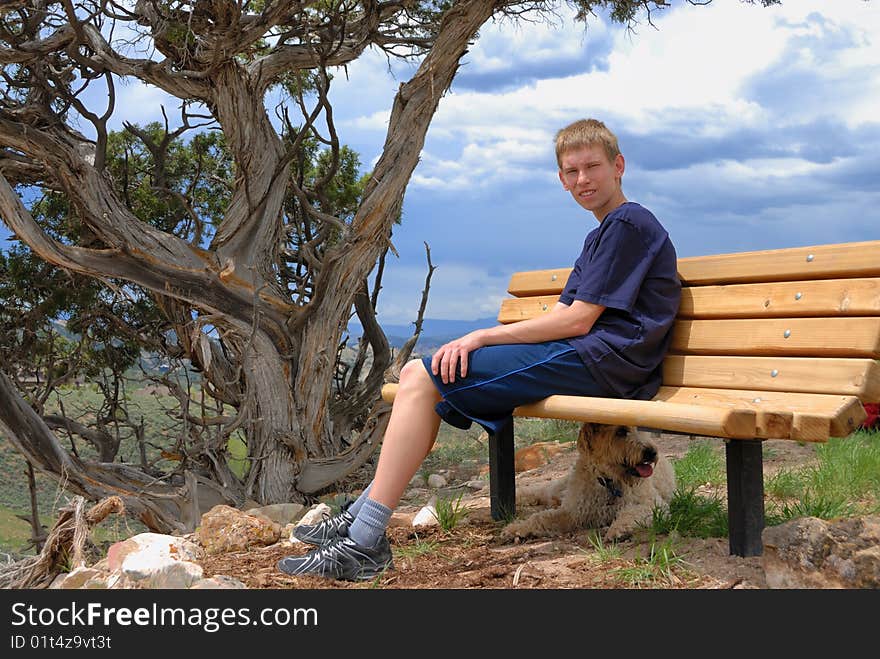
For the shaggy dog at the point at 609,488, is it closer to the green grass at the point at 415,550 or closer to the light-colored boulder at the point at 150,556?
the green grass at the point at 415,550

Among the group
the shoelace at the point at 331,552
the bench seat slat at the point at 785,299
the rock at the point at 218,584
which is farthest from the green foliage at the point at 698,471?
the rock at the point at 218,584

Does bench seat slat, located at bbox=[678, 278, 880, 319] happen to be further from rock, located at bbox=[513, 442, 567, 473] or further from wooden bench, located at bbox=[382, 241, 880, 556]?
rock, located at bbox=[513, 442, 567, 473]

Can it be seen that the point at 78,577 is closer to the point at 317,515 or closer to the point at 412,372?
the point at 317,515

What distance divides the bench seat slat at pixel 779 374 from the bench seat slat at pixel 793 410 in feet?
0.14

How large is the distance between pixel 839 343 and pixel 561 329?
112 cm

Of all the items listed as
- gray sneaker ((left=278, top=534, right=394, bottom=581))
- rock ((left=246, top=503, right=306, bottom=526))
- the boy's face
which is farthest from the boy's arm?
rock ((left=246, top=503, right=306, bottom=526))

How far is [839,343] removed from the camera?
3.42m

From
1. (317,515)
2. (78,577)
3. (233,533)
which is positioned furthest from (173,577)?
(317,515)

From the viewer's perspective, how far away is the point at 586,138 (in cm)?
382

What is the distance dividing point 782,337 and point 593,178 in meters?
1.09

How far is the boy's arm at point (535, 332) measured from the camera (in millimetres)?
3643

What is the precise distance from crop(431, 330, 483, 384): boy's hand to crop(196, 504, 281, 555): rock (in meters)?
1.41

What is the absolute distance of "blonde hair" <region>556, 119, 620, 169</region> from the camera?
3822mm

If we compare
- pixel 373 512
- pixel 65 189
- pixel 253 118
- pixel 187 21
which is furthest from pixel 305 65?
pixel 373 512
